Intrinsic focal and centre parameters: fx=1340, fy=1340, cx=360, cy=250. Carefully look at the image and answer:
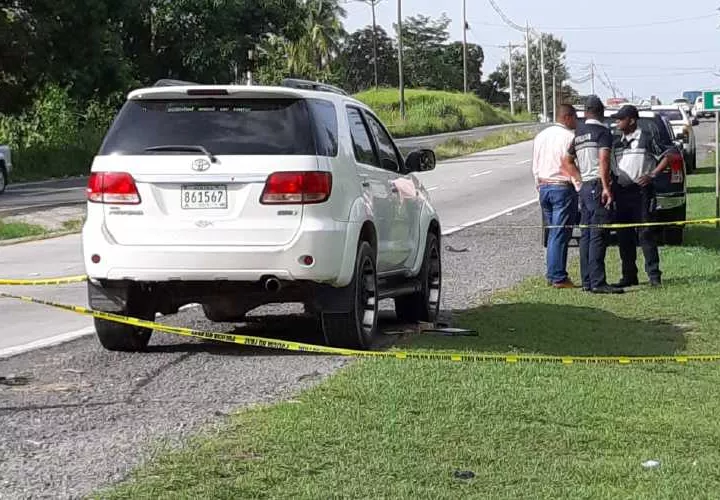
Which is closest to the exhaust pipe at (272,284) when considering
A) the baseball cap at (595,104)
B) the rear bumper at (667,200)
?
the baseball cap at (595,104)

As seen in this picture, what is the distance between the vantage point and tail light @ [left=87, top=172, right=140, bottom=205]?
343 inches

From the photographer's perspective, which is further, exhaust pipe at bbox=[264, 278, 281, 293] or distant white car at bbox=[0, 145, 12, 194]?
distant white car at bbox=[0, 145, 12, 194]

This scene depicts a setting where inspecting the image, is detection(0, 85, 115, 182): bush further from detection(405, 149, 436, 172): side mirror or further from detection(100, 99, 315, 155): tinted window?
detection(100, 99, 315, 155): tinted window

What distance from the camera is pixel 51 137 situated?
4731cm

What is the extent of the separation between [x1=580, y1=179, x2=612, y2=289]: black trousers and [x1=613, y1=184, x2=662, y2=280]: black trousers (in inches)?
20.3

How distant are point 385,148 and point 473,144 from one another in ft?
150

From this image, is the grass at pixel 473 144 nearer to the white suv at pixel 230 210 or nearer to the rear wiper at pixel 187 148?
the white suv at pixel 230 210

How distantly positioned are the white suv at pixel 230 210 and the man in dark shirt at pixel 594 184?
4.19 meters

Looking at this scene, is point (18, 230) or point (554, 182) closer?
point (554, 182)

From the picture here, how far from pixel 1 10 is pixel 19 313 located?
3290 cm

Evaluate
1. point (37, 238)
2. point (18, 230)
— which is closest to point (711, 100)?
point (37, 238)

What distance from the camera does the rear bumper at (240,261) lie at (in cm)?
854

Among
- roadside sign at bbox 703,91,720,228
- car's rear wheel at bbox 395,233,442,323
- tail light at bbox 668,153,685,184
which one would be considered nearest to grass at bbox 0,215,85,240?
tail light at bbox 668,153,685,184

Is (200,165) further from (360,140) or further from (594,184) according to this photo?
(594,184)
